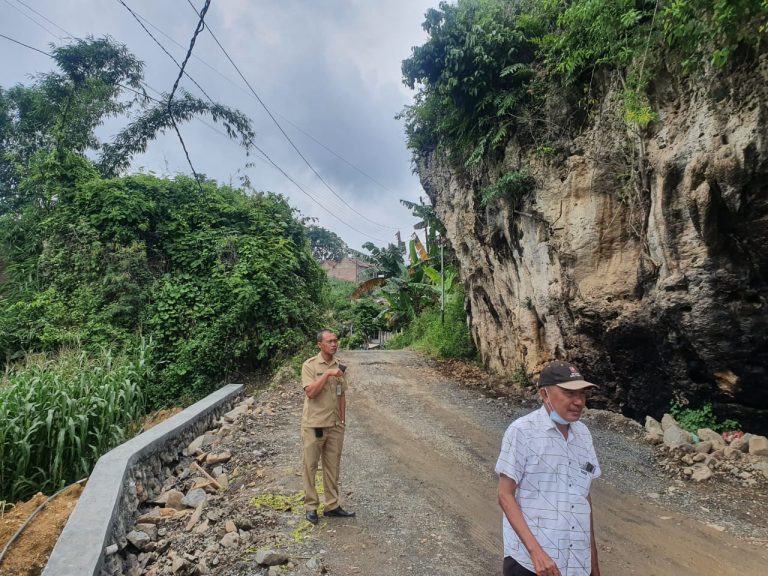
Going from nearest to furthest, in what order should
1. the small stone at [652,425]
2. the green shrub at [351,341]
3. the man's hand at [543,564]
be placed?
the man's hand at [543,564], the small stone at [652,425], the green shrub at [351,341]

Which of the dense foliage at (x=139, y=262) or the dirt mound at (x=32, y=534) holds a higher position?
the dense foliage at (x=139, y=262)

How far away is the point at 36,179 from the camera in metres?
12.7

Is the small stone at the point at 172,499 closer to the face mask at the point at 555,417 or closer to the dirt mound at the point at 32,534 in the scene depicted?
the dirt mound at the point at 32,534

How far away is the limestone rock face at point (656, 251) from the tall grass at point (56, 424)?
7264mm

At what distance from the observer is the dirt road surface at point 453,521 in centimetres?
367

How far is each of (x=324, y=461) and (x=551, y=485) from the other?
2.57 meters

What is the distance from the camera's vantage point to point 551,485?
2.19 m

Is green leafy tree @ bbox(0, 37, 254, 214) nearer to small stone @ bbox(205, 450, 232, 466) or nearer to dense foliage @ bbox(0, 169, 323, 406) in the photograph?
dense foliage @ bbox(0, 169, 323, 406)

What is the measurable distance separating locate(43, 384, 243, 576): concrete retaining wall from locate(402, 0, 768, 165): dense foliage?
6702 mm

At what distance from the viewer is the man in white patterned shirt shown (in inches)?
83.6

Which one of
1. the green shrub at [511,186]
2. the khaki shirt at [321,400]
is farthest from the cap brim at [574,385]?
the green shrub at [511,186]

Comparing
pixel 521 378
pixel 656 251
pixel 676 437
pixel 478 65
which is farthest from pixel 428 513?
pixel 478 65

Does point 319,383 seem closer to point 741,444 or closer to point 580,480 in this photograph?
point 580,480

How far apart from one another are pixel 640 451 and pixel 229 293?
9309mm
